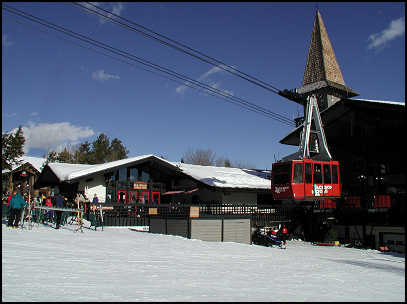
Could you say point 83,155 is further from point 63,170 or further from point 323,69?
point 323,69

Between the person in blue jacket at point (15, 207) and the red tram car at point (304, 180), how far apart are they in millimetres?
12726

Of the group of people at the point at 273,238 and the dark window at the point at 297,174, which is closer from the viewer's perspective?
the group of people at the point at 273,238

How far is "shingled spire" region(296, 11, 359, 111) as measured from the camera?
210 ft

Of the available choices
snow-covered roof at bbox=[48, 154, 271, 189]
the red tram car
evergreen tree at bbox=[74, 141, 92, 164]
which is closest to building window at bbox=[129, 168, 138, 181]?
snow-covered roof at bbox=[48, 154, 271, 189]

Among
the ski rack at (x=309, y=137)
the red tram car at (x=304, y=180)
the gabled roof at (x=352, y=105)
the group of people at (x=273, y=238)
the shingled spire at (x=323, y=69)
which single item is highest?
the shingled spire at (x=323, y=69)

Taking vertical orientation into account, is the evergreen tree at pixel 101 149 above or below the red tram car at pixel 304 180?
above

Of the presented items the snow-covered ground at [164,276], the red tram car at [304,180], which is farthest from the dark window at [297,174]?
the snow-covered ground at [164,276]

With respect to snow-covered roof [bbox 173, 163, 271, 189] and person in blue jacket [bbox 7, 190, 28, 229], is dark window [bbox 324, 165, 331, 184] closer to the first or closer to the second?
snow-covered roof [bbox 173, 163, 271, 189]

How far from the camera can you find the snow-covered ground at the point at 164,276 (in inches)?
257

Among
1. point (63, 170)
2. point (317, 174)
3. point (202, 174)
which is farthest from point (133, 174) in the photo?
point (317, 174)

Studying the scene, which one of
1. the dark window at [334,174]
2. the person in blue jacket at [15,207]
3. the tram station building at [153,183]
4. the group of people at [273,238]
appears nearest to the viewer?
A: the person in blue jacket at [15,207]

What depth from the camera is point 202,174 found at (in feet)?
106

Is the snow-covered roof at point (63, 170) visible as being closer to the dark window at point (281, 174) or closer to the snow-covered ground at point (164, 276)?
the dark window at point (281, 174)

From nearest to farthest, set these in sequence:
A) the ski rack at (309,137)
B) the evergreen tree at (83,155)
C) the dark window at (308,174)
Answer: the dark window at (308,174)
the ski rack at (309,137)
the evergreen tree at (83,155)
